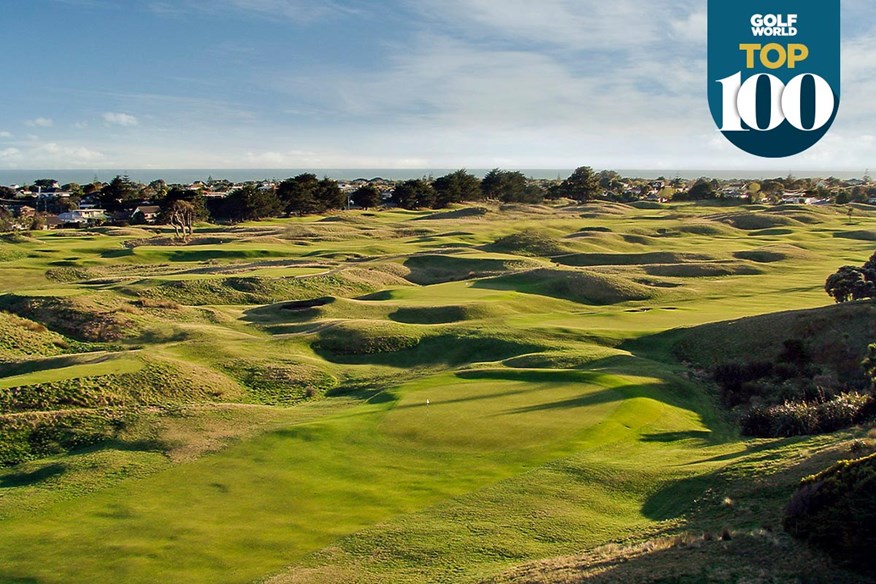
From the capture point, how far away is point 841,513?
1077 centimetres

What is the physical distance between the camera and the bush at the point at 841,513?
10.3m

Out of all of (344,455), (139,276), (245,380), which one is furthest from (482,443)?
(139,276)

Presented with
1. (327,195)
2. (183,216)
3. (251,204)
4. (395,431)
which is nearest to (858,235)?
(327,195)

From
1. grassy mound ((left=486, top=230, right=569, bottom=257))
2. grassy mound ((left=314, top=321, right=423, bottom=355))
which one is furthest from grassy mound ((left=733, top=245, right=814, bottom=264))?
grassy mound ((left=314, top=321, right=423, bottom=355))

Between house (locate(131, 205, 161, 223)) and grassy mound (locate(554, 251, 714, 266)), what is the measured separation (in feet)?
206

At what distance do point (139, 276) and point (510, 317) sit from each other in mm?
25963

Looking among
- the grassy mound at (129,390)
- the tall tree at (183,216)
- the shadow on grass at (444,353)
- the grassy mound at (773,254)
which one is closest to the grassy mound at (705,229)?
the grassy mound at (773,254)

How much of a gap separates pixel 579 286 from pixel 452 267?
14819 mm

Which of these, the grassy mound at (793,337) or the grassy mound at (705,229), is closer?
the grassy mound at (793,337)

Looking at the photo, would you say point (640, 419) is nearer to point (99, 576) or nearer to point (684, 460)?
point (684, 460)

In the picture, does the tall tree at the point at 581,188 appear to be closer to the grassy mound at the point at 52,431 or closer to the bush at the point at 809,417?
the bush at the point at 809,417

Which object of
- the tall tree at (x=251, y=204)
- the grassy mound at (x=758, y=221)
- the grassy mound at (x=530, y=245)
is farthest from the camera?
the tall tree at (x=251, y=204)

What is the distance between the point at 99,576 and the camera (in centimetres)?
1284

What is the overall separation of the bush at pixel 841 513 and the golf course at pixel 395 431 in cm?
30
